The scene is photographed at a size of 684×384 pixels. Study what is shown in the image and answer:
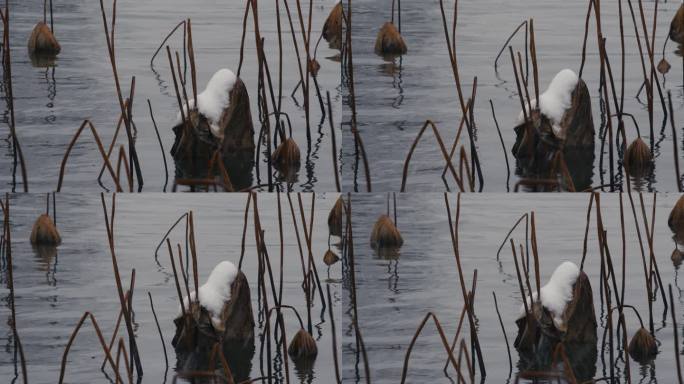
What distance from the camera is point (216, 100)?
5.67 m

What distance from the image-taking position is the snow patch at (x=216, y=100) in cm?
562

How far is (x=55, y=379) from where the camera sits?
5.10 metres

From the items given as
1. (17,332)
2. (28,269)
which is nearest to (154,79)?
(28,269)

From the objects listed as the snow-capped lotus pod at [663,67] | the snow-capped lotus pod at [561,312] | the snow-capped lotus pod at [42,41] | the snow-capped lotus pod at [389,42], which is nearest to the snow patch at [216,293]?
the snow-capped lotus pod at [561,312]

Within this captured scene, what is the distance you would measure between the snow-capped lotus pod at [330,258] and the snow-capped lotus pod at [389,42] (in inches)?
77.2

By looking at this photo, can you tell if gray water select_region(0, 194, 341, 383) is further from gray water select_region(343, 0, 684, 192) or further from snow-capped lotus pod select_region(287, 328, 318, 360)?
gray water select_region(343, 0, 684, 192)

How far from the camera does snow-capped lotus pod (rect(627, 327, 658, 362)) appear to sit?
5.18 metres

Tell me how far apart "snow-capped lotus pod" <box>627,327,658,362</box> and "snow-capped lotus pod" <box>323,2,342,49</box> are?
2502 mm

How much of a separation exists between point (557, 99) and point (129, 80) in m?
2.33

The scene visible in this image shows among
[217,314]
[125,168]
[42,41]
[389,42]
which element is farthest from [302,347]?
[42,41]

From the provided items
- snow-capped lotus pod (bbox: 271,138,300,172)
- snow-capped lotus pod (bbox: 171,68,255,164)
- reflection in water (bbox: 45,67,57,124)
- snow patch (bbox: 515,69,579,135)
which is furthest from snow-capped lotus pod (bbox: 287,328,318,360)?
reflection in water (bbox: 45,67,57,124)

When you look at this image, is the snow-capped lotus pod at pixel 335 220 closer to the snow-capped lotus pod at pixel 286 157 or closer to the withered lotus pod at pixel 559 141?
the snow-capped lotus pod at pixel 286 157

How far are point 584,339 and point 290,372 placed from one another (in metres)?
1.21

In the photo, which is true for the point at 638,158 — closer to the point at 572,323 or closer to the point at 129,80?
the point at 572,323
